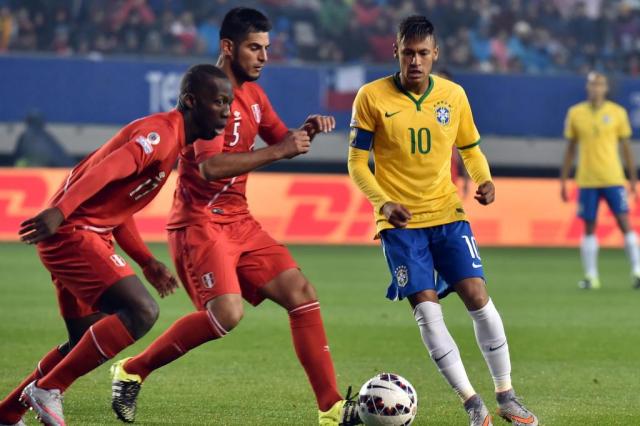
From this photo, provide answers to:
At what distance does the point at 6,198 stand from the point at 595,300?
9.15 metres

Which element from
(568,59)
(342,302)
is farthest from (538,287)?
(568,59)

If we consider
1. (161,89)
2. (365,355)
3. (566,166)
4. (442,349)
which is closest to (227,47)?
(442,349)

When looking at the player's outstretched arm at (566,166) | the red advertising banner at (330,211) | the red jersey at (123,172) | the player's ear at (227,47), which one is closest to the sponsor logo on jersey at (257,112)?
the player's ear at (227,47)

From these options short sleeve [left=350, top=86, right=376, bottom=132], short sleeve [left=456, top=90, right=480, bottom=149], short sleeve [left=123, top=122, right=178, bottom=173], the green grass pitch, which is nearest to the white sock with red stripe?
the green grass pitch

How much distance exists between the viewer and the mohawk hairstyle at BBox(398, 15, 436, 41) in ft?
21.0

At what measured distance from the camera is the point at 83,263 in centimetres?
580

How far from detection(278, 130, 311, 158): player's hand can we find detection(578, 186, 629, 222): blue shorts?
8.35m

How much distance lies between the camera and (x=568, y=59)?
25.6 m

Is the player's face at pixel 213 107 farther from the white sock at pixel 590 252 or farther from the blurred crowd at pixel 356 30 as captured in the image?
the blurred crowd at pixel 356 30

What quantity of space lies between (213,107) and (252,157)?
333mm

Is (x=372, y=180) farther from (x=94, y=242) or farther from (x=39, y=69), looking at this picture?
(x=39, y=69)

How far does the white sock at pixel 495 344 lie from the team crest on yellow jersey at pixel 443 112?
97cm

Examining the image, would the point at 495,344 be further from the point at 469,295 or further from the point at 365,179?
the point at 365,179

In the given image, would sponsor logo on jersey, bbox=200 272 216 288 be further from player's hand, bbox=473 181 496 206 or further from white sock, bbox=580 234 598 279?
white sock, bbox=580 234 598 279
